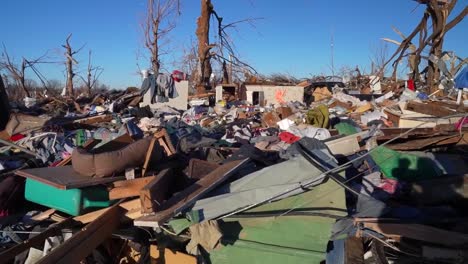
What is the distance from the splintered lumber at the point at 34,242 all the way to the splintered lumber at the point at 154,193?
0.94 metres

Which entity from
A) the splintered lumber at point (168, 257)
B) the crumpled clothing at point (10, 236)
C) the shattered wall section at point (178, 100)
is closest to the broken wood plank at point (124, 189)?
the splintered lumber at point (168, 257)

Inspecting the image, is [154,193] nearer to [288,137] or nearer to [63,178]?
[63,178]

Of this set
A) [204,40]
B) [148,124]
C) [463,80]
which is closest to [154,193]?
[148,124]

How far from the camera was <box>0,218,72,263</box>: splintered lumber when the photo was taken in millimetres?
3131

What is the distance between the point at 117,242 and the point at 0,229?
1.30 m

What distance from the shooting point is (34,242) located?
11.1ft

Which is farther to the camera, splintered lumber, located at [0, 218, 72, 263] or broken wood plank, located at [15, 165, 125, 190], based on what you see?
broken wood plank, located at [15, 165, 125, 190]

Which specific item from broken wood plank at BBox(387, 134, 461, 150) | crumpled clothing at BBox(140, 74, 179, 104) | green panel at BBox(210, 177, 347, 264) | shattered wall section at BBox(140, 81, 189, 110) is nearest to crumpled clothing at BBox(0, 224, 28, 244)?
green panel at BBox(210, 177, 347, 264)

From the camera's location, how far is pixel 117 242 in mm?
3783

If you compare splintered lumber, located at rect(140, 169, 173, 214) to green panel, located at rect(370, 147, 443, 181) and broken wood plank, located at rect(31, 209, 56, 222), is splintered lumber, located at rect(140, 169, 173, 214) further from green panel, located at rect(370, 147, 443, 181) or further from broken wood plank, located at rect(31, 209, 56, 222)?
green panel, located at rect(370, 147, 443, 181)

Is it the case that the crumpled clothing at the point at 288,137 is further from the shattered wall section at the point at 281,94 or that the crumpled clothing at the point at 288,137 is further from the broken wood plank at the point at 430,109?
the shattered wall section at the point at 281,94

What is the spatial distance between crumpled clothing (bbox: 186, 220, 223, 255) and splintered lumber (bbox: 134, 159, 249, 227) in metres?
0.24

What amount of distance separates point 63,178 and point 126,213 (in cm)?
76

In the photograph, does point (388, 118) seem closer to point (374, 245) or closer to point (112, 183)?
point (374, 245)
